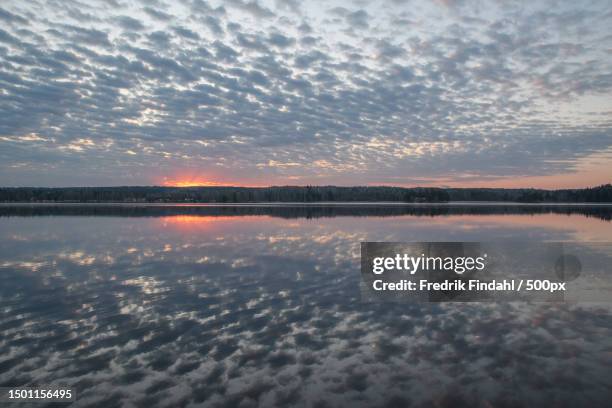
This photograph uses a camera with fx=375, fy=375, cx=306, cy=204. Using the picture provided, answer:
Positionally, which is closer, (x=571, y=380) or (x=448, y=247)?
(x=571, y=380)

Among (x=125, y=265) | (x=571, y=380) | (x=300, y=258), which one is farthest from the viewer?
(x=300, y=258)

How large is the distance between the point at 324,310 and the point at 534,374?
717 cm

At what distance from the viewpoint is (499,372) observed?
30.8ft

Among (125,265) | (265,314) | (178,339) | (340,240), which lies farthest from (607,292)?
(125,265)

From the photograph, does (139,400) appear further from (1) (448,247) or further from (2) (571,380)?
(1) (448,247)
